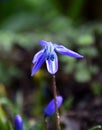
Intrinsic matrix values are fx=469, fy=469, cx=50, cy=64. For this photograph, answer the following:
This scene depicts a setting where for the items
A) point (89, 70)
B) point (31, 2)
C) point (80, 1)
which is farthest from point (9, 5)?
point (89, 70)

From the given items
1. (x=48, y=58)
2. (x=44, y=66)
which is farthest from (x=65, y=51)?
(x=44, y=66)

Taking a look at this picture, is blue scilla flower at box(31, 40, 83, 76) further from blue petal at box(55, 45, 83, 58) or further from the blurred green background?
the blurred green background

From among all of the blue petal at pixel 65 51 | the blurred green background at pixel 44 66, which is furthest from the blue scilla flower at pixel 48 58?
Result: the blurred green background at pixel 44 66

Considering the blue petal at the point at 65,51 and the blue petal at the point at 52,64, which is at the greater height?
the blue petal at the point at 65,51

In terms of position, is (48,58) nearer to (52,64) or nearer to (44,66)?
(52,64)

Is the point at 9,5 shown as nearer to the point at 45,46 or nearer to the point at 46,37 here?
the point at 46,37

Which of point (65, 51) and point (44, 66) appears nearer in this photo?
point (65, 51)

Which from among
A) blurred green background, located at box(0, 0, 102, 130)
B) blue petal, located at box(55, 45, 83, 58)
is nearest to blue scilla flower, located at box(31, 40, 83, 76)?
blue petal, located at box(55, 45, 83, 58)

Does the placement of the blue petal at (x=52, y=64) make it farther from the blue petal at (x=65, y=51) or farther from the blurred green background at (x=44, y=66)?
the blurred green background at (x=44, y=66)

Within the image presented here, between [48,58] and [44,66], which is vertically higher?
[48,58]
